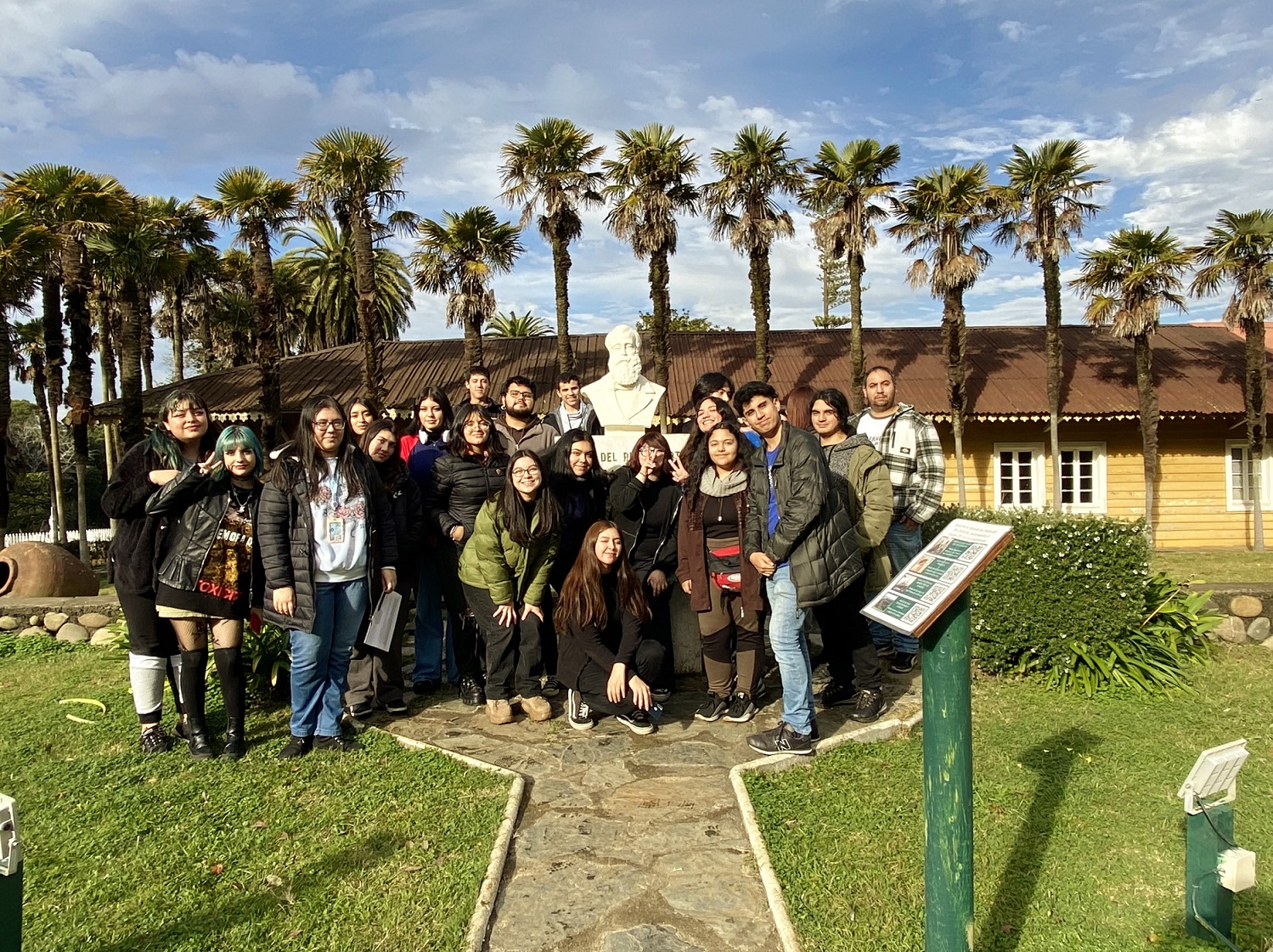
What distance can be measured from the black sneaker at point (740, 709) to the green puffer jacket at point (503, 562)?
4.21 ft

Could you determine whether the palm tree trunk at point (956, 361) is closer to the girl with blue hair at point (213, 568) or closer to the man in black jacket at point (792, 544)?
the man in black jacket at point (792, 544)

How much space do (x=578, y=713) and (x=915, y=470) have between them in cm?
269

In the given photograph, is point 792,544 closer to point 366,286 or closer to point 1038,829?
point 1038,829

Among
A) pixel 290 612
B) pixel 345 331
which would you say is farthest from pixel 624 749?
pixel 345 331

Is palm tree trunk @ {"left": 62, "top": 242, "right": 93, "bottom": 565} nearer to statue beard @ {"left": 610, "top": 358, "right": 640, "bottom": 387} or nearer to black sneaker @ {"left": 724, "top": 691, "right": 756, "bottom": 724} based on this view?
statue beard @ {"left": 610, "top": 358, "right": 640, "bottom": 387}

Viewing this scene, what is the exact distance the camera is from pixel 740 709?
15.8ft

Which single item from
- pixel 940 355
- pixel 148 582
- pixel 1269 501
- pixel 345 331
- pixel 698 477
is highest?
pixel 345 331

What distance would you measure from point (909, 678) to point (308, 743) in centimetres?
376

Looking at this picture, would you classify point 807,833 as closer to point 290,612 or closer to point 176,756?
point 290,612

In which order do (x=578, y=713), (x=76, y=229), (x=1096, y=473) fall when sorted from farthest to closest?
(x=1096, y=473), (x=76, y=229), (x=578, y=713)

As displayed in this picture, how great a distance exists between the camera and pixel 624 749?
14.5 feet

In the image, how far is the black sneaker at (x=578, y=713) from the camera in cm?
474

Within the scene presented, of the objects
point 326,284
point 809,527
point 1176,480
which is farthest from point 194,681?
point 326,284

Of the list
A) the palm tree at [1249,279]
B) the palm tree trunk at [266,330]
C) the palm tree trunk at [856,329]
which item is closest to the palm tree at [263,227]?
the palm tree trunk at [266,330]
